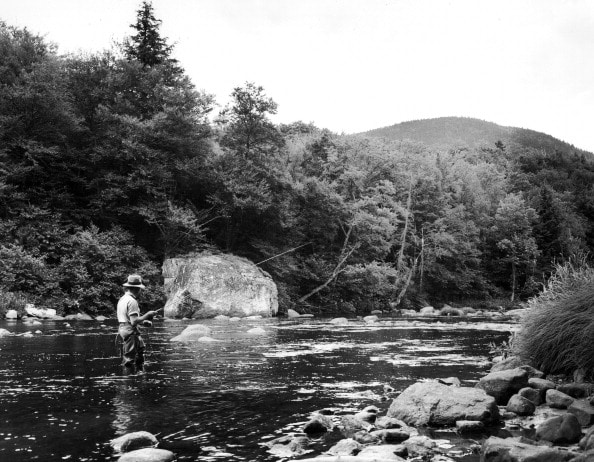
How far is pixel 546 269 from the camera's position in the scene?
6488cm

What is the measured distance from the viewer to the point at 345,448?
17.5 feet

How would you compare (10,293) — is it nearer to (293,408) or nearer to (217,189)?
(217,189)

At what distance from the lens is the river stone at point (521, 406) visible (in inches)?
286

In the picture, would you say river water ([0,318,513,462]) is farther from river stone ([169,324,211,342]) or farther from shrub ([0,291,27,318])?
shrub ([0,291,27,318])

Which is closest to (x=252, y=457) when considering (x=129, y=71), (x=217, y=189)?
(x=217, y=189)

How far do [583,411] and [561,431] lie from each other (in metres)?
1.10

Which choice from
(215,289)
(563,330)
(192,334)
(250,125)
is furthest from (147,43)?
(563,330)

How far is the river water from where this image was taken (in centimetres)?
584

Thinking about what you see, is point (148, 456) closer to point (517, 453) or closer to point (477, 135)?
point (517, 453)

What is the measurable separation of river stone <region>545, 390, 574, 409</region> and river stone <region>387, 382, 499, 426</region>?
3.64 feet

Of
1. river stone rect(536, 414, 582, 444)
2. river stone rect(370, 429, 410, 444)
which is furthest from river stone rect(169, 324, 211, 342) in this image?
river stone rect(536, 414, 582, 444)

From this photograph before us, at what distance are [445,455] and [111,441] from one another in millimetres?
3509

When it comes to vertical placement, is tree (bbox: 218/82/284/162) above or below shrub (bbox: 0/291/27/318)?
above

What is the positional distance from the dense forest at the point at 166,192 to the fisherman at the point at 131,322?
57.2 ft
